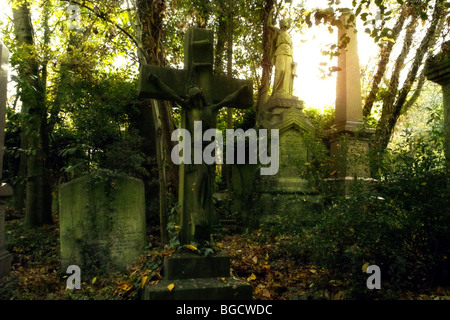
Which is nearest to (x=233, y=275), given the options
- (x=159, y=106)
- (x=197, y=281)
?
(x=197, y=281)

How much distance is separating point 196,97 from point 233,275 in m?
2.11

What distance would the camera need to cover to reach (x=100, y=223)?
527 cm

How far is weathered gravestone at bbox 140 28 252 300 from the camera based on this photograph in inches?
129

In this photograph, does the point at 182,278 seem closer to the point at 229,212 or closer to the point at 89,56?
the point at 229,212

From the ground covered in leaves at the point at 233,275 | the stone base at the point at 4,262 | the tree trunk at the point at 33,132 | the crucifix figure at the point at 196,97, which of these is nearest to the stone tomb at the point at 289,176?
the ground covered in leaves at the point at 233,275

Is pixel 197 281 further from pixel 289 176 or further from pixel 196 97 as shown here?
pixel 289 176

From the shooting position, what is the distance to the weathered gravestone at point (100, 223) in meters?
5.11

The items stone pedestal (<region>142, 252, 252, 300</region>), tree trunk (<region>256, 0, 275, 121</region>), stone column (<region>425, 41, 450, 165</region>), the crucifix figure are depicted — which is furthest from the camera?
tree trunk (<region>256, 0, 275, 121</region>)

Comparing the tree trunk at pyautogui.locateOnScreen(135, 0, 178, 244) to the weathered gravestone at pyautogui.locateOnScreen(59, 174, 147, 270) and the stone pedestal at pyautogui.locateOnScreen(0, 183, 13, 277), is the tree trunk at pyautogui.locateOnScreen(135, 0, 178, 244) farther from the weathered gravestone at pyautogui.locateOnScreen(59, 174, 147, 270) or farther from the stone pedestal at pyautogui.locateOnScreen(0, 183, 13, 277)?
the stone pedestal at pyautogui.locateOnScreen(0, 183, 13, 277)

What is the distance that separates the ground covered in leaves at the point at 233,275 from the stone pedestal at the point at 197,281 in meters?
0.20

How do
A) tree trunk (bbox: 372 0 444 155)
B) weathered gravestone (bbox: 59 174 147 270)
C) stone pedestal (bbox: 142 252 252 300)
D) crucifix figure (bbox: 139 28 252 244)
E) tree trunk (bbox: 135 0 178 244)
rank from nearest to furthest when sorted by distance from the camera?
1. stone pedestal (bbox: 142 252 252 300)
2. crucifix figure (bbox: 139 28 252 244)
3. weathered gravestone (bbox: 59 174 147 270)
4. tree trunk (bbox: 135 0 178 244)
5. tree trunk (bbox: 372 0 444 155)

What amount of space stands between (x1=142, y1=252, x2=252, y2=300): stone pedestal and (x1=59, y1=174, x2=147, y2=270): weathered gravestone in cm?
207

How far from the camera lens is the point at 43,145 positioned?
7.59m

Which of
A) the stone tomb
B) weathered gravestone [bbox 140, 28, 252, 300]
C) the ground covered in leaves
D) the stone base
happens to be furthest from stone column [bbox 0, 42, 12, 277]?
the stone tomb
